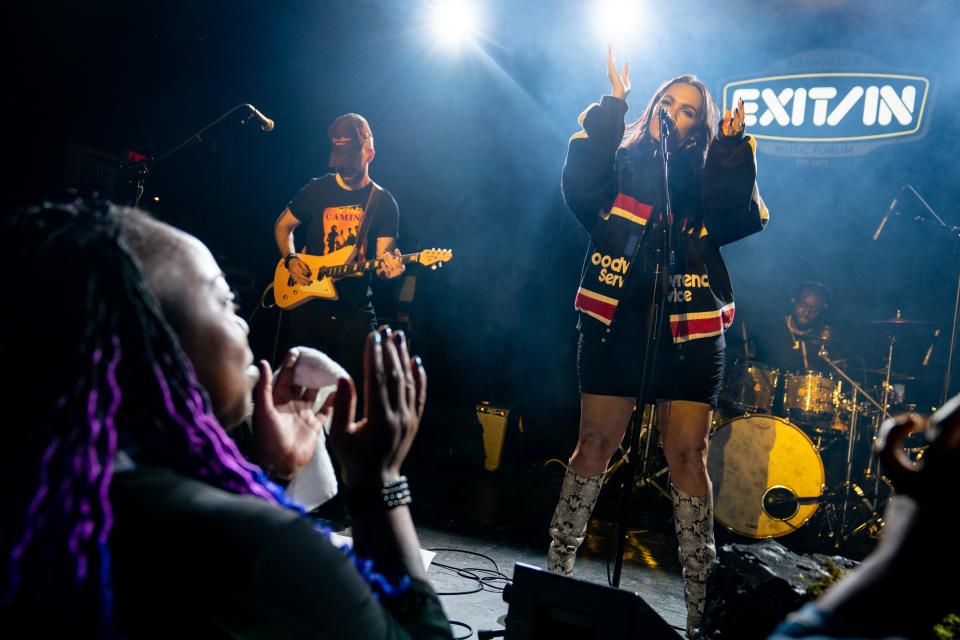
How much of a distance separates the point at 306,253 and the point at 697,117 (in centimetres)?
379

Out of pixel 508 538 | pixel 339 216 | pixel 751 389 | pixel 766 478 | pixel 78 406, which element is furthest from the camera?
pixel 751 389

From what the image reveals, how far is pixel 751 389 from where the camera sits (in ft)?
19.9

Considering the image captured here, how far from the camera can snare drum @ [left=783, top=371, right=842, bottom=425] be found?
233 inches

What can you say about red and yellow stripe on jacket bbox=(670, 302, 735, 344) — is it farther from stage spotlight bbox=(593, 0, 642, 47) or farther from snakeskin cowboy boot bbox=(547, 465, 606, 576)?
stage spotlight bbox=(593, 0, 642, 47)

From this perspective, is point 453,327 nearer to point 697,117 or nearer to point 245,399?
point 697,117

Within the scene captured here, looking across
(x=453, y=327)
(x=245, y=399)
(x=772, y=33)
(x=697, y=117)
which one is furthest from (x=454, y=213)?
(x=245, y=399)

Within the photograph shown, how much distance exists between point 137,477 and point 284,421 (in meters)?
0.68

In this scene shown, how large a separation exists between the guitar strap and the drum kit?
3.29 metres

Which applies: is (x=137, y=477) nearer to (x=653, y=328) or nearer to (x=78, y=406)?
(x=78, y=406)

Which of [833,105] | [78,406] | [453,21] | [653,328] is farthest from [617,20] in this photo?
[78,406]

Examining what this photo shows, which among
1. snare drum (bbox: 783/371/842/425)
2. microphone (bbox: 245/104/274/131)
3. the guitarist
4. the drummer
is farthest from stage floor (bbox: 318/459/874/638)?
microphone (bbox: 245/104/274/131)

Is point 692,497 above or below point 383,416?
below

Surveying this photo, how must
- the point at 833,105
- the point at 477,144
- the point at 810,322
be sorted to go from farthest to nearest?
the point at 477,144 < the point at 833,105 < the point at 810,322

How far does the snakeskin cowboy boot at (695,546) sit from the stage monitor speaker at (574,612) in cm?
102
